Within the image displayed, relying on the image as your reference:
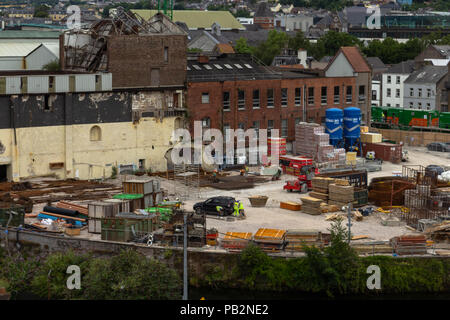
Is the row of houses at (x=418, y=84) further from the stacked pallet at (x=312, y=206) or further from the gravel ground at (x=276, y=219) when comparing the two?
the stacked pallet at (x=312, y=206)

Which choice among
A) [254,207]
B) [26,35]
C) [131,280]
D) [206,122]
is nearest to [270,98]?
[206,122]

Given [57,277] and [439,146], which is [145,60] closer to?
[57,277]

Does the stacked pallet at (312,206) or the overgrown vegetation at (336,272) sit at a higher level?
the stacked pallet at (312,206)

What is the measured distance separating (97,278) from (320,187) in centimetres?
1786

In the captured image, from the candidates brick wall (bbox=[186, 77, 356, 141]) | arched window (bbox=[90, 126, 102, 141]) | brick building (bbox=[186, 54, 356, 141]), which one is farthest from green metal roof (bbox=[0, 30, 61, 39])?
brick wall (bbox=[186, 77, 356, 141])

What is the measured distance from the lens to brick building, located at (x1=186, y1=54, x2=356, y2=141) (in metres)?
60.7

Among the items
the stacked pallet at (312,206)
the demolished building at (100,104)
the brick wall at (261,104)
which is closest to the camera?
the stacked pallet at (312,206)

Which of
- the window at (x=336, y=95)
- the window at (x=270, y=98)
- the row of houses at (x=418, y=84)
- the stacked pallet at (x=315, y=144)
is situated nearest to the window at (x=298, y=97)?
the window at (x=270, y=98)

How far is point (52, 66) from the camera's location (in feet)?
208

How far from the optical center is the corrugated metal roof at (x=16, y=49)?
64875mm

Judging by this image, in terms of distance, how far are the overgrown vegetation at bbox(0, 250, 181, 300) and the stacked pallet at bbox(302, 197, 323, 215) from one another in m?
12.9

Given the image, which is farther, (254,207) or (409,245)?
(254,207)

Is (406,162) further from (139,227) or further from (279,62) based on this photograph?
(279,62)

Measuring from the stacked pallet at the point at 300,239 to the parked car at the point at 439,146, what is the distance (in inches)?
1308
